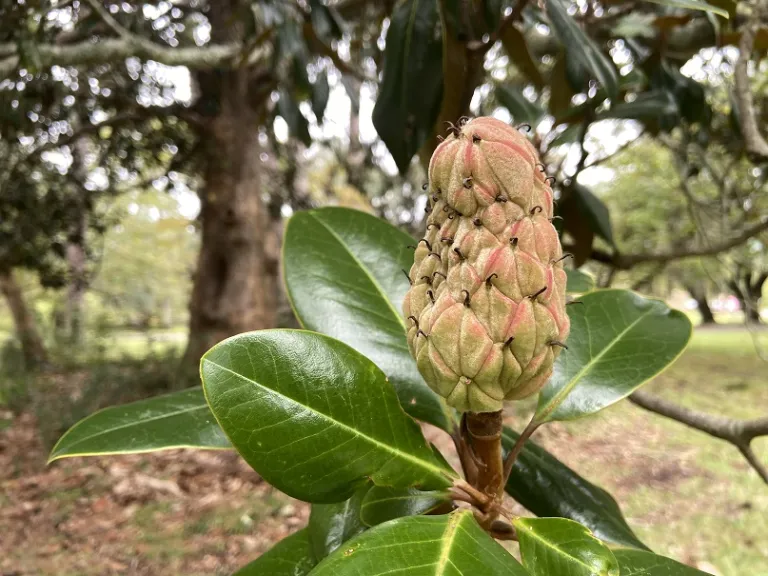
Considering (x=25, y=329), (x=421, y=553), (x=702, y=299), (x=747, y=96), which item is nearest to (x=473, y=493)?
(x=421, y=553)

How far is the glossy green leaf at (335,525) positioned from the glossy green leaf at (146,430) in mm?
214

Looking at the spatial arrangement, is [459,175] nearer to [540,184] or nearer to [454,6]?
[540,184]

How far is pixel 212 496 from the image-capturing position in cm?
451

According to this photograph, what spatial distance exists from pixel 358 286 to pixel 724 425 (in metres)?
1.06

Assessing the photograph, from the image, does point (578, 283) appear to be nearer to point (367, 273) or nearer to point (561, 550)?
point (367, 273)

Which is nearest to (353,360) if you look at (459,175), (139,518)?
(459,175)

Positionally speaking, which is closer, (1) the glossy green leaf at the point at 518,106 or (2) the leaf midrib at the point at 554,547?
(2) the leaf midrib at the point at 554,547

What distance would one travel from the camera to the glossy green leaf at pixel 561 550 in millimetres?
698

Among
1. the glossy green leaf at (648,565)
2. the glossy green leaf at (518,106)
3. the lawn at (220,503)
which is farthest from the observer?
the lawn at (220,503)

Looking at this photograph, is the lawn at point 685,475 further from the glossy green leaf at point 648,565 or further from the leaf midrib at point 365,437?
the leaf midrib at point 365,437

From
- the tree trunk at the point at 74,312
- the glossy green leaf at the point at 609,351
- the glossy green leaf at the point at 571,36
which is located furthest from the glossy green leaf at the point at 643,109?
the tree trunk at the point at 74,312

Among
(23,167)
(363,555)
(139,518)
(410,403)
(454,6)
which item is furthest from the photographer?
(23,167)

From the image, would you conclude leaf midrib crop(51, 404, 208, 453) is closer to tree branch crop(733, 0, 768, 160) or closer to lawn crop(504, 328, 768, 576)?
tree branch crop(733, 0, 768, 160)

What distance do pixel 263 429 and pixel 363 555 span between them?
205mm
